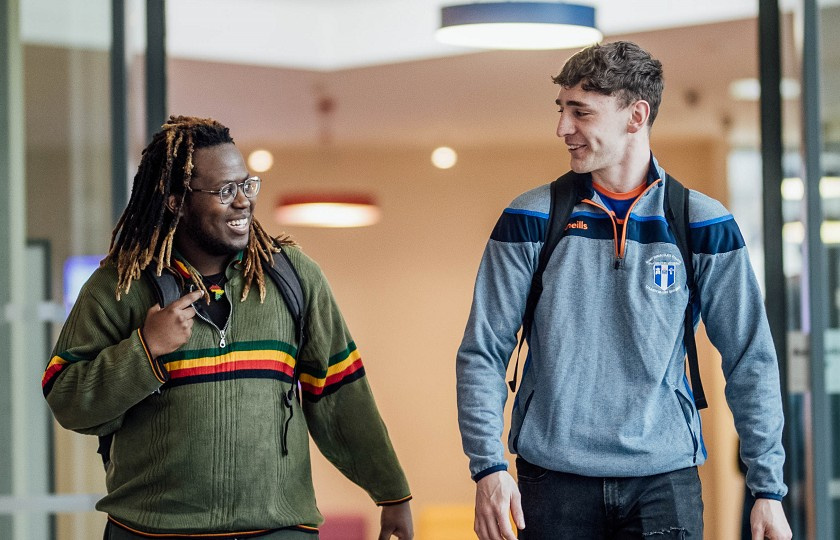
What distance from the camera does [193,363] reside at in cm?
203

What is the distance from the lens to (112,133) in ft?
11.1

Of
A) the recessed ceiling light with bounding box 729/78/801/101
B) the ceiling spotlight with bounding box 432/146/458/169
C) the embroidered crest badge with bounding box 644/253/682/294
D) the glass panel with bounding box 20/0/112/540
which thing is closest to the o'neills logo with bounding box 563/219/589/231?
the embroidered crest badge with bounding box 644/253/682/294

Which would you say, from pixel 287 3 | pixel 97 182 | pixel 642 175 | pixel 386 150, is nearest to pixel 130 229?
pixel 642 175

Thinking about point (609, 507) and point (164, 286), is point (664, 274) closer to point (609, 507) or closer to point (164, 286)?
point (609, 507)

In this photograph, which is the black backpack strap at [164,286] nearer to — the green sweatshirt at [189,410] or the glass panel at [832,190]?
the green sweatshirt at [189,410]

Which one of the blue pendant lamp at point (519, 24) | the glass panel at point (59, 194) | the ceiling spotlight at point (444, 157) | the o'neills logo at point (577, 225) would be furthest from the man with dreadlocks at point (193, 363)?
the ceiling spotlight at point (444, 157)

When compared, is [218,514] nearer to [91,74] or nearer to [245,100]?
[91,74]

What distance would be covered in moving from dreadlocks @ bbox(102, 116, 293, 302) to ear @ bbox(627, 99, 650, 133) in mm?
714

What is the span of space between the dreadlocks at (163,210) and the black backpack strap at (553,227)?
1.60 feet

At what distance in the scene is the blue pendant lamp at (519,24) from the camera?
138 inches

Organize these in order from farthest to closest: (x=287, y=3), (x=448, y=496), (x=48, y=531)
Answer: (x=448, y=496)
(x=287, y=3)
(x=48, y=531)

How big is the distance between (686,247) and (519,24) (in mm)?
1658

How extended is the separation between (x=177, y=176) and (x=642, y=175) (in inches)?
33.6

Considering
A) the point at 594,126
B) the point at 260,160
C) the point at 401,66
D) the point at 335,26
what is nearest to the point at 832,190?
the point at 594,126
